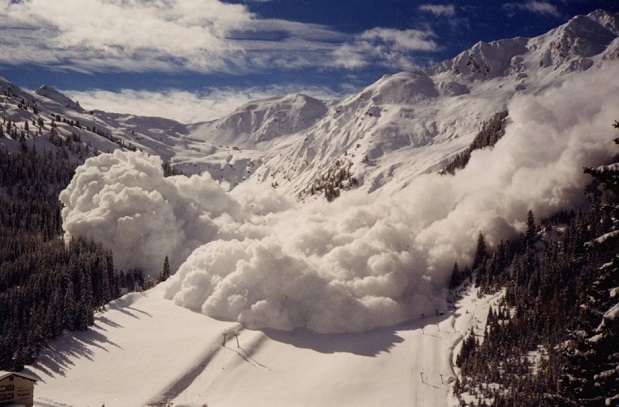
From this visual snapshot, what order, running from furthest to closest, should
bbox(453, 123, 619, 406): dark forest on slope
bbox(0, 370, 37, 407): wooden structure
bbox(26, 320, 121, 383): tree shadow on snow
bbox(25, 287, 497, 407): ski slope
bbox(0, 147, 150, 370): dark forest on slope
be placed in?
bbox(0, 147, 150, 370): dark forest on slope < bbox(26, 320, 121, 383): tree shadow on snow < bbox(453, 123, 619, 406): dark forest on slope < bbox(25, 287, 497, 407): ski slope < bbox(0, 370, 37, 407): wooden structure

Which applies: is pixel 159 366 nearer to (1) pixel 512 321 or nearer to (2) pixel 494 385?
(2) pixel 494 385

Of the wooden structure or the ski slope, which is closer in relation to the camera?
the wooden structure

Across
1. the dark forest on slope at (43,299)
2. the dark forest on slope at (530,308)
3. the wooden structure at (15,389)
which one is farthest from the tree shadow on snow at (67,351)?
the dark forest on slope at (530,308)

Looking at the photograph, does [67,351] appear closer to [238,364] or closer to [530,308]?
[238,364]

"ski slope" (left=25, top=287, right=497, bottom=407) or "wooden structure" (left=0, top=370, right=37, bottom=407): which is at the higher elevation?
"wooden structure" (left=0, top=370, right=37, bottom=407)

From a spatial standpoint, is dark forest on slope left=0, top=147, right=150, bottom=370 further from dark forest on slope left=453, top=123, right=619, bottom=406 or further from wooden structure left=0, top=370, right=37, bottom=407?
dark forest on slope left=453, top=123, right=619, bottom=406

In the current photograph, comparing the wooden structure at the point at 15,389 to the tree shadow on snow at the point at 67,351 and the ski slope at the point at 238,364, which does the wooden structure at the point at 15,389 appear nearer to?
the ski slope at the point at 238,364

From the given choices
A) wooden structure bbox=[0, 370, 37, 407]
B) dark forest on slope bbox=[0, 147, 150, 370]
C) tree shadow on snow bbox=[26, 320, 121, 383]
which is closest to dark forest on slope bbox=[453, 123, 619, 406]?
wooden structure bbox=[0, 370, 37, 407]

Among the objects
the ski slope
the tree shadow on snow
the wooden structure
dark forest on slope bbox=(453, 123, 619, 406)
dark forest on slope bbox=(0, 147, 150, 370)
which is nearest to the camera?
the wooden structure
